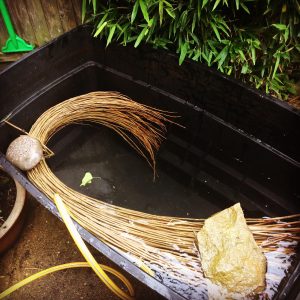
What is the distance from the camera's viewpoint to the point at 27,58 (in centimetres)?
199

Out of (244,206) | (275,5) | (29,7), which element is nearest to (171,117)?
(244,206)

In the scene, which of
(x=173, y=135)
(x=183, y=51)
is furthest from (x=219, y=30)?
(x=173, y=135)

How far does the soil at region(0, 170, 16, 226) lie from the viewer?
200cm

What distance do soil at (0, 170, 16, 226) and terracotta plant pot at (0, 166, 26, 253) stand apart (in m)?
0.13

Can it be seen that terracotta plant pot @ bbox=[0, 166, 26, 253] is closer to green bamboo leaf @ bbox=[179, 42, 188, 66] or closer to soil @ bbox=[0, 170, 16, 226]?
soil @ bbox=[0, 170, 16, 226]

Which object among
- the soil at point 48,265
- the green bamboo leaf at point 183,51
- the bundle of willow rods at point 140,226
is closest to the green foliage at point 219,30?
the green bamboo leaf at point 183,51

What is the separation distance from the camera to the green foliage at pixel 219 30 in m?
1.82

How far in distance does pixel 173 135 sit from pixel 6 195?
132cm

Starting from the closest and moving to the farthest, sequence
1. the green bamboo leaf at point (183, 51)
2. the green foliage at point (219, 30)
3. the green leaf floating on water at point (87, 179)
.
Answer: the green foliage at point (219, 30) < the green bamboo leaf at point (183, 51) < the green leaf floating on water at point (87, 179)

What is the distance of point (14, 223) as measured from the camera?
1.84 meters

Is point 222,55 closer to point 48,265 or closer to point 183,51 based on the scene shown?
point 183,51

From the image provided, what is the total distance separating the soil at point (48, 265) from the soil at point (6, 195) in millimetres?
167

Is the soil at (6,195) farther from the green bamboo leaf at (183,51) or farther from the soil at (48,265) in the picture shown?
the green bamboo leaf at (183,51)

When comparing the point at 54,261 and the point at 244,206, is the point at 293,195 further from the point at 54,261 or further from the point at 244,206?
the point at 54,261
